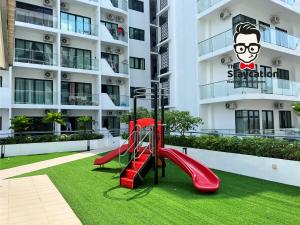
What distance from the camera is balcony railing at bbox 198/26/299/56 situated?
17531mm

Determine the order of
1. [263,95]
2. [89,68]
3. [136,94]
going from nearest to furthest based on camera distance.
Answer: [136,94] → [263,95] → [89,68]

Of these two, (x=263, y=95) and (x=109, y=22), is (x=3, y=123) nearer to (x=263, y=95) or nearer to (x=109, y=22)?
(x=109, y=22)

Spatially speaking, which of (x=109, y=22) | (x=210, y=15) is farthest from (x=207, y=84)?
(x=109, y=22)

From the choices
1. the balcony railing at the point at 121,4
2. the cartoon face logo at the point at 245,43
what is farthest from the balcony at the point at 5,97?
the cartoon face logo at the point at 245,43

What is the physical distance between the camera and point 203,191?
7.73m

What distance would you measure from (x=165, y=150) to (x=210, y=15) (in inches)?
545

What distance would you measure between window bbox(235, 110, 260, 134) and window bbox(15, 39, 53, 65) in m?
14.5

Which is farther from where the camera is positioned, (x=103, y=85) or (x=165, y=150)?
(x=103, y=85)

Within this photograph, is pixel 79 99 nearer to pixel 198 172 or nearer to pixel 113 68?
pixel 113 68

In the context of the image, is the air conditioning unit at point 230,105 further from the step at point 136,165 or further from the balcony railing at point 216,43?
the step at point 136,165

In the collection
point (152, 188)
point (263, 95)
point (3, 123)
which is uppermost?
point (263, 95)

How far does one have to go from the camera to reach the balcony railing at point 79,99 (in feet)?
73.9

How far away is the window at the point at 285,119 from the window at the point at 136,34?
14.9 metres

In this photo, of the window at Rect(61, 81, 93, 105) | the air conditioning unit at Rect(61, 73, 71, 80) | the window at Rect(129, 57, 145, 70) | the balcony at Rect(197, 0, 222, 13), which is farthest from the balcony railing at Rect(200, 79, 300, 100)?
the air conditioning unit at Rect(61, 73, 71, 80)
